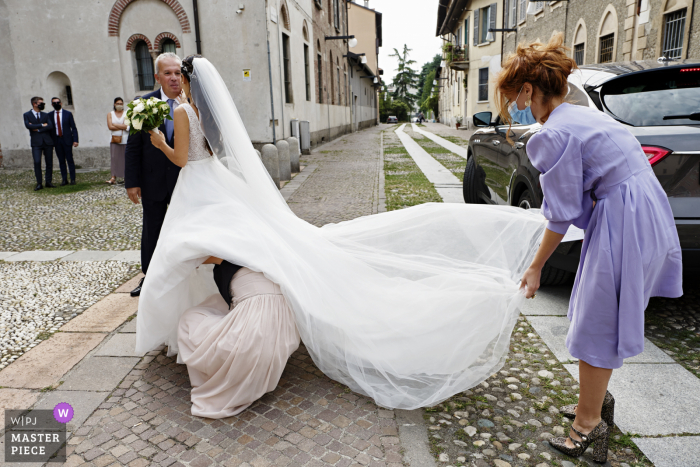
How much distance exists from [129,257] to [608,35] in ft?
48.5

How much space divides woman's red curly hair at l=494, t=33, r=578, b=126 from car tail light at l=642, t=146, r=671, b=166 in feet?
4.47

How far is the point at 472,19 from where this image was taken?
29984 mm

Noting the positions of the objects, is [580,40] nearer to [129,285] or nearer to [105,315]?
[129,285]

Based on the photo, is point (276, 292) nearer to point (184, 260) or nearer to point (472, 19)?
point (184, 260)

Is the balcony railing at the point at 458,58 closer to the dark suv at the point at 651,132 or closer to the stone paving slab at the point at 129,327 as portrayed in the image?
the dark suv at the point at 651,132

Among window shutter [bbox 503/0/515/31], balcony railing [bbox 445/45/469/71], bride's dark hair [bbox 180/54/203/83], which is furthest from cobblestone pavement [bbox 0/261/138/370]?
balcony railing [bbox 445/45/469/71]

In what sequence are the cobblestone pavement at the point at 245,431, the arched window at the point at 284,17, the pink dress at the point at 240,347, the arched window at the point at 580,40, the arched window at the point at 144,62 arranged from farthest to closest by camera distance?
the arched window at the point at 580,40 < the arched window at the point at 284,17 < the arched window at the point at 144,62 < the pink dress at the point at 240,347 < the cobblestone pavement at the point at 245,431

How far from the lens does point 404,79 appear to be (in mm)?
104250

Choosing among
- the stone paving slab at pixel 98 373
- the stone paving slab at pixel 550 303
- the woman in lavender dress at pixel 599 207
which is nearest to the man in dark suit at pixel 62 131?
the stone paving slab at pixel 98 373

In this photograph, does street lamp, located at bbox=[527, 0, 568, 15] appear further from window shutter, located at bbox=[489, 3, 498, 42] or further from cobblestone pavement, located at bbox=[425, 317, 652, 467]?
cobblestone pavement, located at bbox=[425, 317, 652, 467]

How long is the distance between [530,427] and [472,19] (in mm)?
31534

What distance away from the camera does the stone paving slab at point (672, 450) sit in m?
2.17

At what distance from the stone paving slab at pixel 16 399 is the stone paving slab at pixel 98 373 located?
17 centimetres

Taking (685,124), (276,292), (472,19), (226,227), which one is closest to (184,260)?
(226,227)
